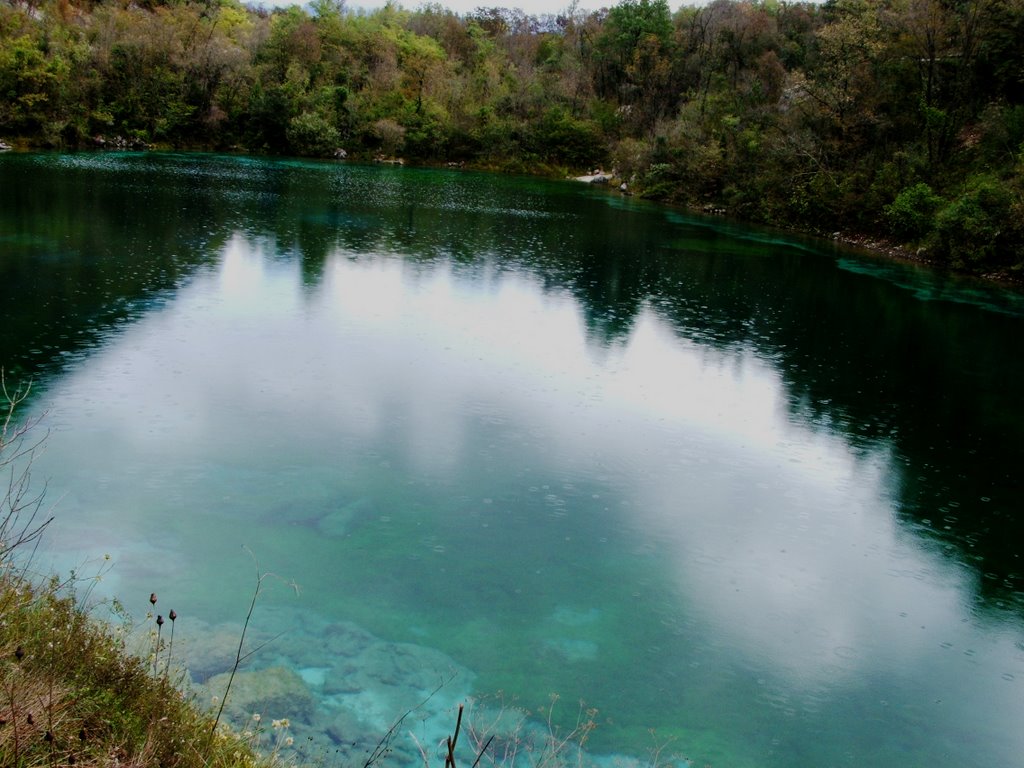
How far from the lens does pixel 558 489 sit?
9.08 metres

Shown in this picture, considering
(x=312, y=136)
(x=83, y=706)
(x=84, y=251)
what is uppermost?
(x=312, y=136)

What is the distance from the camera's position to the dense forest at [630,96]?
96.1 ft

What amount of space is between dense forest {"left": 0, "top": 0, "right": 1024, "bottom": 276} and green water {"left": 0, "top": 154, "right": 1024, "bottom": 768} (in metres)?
13.2

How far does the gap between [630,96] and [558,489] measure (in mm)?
53365

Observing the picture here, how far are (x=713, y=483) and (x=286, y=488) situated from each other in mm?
4897

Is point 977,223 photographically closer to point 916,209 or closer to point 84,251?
point 916,209

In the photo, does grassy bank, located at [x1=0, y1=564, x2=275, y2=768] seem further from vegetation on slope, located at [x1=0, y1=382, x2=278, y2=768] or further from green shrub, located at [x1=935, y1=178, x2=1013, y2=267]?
green shrub, located at [x1=935, y1=178, x2=1013, y2=267]

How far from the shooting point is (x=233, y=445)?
30.5 feet

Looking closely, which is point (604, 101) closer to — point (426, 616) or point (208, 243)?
point (208, 243)

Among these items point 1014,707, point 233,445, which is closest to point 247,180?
point 233,445

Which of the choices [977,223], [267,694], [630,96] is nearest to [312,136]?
[630,96]

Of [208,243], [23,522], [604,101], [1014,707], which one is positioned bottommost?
[1014,707]

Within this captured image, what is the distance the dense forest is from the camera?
2928cm

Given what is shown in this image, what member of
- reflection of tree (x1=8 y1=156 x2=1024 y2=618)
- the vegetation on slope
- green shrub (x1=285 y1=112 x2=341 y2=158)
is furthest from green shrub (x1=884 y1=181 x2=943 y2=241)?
green shrub (x1=285 y1=112 x2=341 y2=158)
